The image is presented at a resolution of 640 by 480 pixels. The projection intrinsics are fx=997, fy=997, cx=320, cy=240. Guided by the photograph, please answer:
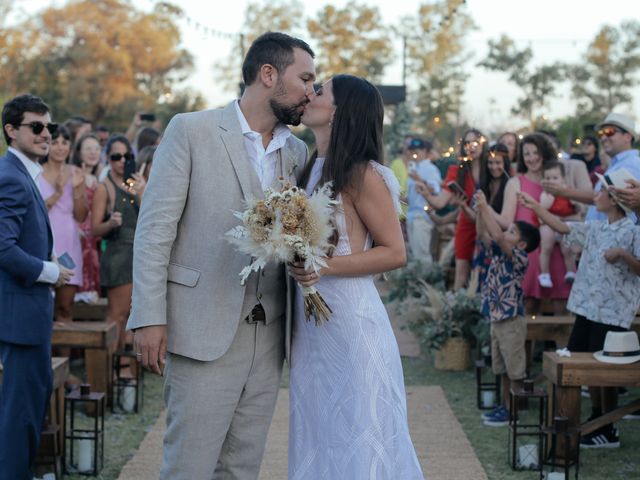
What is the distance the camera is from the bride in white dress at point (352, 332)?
425 cm

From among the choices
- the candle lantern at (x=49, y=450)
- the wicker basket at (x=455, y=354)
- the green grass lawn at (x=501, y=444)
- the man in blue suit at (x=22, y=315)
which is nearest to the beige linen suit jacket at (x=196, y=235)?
the man in blue suit at (x=22, y=315)

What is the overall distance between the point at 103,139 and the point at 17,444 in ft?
32.0

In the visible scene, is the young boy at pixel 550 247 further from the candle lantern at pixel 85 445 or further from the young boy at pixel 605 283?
the candle lantern at pixel 85 445

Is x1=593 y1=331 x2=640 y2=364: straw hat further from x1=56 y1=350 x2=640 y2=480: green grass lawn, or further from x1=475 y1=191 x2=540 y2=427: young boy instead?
x1=475 y1=191 x2=540 y2=427: young boy

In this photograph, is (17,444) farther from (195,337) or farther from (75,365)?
(75,365)

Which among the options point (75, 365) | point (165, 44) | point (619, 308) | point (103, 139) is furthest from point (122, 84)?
point (619, 308)

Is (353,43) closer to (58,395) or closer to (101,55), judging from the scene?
(101,55)

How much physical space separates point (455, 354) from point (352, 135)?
587 centimetres

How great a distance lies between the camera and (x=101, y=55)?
49875 millimetres

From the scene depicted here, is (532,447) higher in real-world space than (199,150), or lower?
lower

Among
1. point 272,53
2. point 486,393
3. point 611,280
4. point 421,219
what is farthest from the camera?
point 421,219

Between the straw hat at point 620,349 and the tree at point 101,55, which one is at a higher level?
the tree at point 101,55

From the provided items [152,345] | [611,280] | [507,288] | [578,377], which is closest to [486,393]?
[507,288]

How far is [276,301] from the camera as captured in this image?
169 inches
